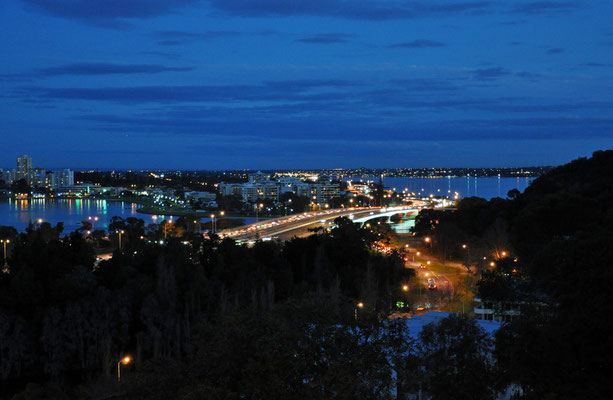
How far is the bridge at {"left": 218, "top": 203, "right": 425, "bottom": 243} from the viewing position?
25.0m

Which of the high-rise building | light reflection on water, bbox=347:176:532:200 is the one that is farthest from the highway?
the high-rise building

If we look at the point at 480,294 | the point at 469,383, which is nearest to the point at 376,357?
the point at 469,383

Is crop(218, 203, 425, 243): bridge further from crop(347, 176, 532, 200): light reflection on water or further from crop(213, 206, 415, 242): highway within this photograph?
crop(347, 176, 532, 200): light reflection on water

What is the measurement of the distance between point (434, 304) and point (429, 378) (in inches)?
287

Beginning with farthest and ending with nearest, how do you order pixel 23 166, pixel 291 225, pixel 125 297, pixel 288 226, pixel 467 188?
pixel 23 166, pixel 467 188, pixel 291 225, pixel 288 226, pixel 125 297

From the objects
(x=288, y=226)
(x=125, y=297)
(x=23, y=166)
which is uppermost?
(x=23, y=166)

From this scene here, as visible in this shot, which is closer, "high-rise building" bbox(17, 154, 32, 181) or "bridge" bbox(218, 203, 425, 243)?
"bridge" bbox(218, 203, 425, 243)

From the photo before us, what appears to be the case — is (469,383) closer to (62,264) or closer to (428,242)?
(62,264)

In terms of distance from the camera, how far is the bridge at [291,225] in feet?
82.1

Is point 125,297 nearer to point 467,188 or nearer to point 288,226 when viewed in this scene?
point 288,226

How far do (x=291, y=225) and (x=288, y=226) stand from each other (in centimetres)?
45

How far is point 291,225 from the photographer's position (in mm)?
30047

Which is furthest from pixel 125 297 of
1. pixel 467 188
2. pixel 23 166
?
pixel 23 166

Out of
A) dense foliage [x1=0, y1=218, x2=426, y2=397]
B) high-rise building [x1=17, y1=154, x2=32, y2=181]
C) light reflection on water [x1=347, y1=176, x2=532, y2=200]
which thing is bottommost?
dense foliage [x1=0, y1=218, x2=426, y2=397]
